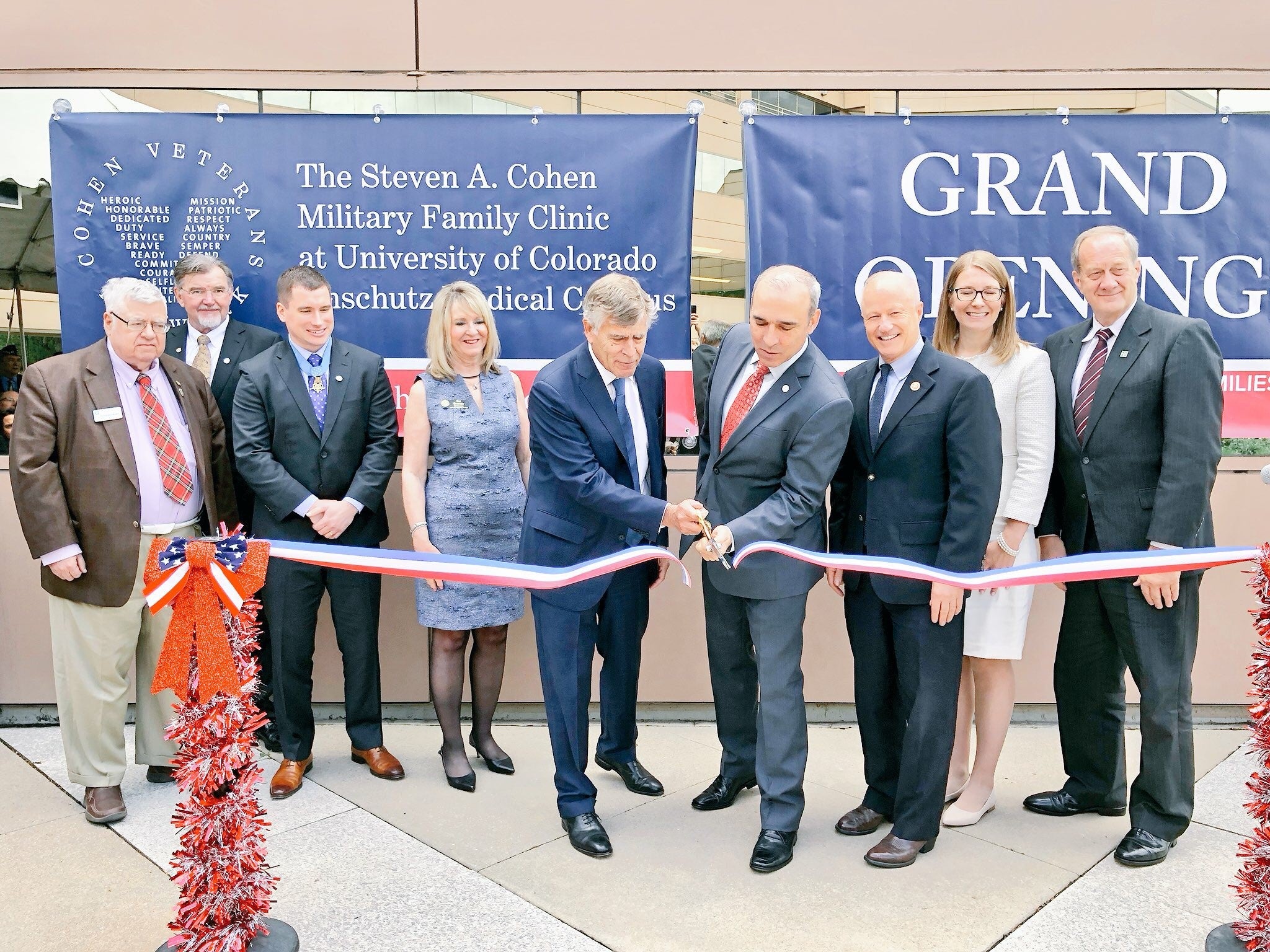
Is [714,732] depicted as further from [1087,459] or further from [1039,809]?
[1087,459]

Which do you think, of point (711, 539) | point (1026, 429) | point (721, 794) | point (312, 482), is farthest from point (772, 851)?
point (312, 482)

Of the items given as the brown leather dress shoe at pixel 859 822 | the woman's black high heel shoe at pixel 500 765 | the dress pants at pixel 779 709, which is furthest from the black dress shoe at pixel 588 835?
the brown leather dress shoe at pixel 859 822

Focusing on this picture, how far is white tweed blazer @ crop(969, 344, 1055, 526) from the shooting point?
336cm

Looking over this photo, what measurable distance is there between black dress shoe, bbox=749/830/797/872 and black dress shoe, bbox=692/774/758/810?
0.42m

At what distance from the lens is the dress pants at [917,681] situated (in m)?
3.19

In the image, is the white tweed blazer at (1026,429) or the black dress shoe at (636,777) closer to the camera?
the white tweed blazer at (1026,429)

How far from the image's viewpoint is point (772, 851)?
3.19 metres

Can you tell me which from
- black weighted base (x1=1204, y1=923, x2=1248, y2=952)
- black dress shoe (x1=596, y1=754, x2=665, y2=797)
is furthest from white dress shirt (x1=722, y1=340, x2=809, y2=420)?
black weighted base (x1=1204, y1=923, x2=1248, y2=952)

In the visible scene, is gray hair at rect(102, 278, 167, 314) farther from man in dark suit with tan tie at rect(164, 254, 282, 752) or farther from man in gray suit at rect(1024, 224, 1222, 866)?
man in gray suit at rect(1024, 224, 1222, 866)

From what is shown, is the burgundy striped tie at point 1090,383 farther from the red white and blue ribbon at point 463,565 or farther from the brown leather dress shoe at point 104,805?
the brown leather dress shoe at point 104,805

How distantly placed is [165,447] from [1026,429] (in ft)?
10.2

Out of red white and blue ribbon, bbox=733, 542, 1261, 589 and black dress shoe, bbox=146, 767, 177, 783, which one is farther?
black dress shoe, bbox=146, 767, 177, 783

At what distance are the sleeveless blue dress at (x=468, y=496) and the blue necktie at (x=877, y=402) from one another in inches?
56.4

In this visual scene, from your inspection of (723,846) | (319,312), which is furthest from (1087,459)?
(319,312)
